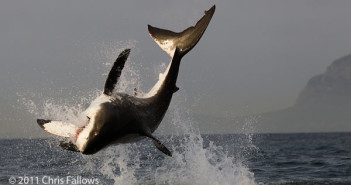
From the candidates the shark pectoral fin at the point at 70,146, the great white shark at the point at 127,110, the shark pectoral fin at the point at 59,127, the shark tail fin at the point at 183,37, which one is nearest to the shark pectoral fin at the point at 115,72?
the great white shark at the point at 127,110

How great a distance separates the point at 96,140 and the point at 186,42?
181 inches

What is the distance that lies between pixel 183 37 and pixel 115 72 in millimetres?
2971

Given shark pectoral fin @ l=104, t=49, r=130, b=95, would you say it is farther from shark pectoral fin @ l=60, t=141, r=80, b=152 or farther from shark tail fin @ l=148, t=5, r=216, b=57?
shark tail fin @ l=148, t=5, r=216, b=57

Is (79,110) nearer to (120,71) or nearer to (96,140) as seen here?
(120,71)

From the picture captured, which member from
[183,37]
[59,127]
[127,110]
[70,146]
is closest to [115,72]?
[127,110]

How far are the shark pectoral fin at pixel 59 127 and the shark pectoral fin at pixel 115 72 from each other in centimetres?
107

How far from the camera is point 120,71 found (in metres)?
10.2

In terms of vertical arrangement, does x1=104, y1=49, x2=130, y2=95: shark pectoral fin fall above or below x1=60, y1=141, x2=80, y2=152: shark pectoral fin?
above

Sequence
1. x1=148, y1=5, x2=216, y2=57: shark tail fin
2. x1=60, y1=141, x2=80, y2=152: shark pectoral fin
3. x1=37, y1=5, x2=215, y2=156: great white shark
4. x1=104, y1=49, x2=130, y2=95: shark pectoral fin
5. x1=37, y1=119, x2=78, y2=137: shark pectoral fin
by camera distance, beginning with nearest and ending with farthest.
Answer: x1=37, y1=5, x2=215, y2=156: great white shark < x1=60, y1=141, x2=80, y2=152: shark pectoral fin < x1=37, y1=119, x2=78, y2=137: shark pectoral fin < x1=104, y1=49, x2=130, y2=95: shark pectoral fin < x1=148, y1=5, x2=216, y2=57: shark tail fin

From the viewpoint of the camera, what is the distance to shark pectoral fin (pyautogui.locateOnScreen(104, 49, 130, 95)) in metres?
10.1

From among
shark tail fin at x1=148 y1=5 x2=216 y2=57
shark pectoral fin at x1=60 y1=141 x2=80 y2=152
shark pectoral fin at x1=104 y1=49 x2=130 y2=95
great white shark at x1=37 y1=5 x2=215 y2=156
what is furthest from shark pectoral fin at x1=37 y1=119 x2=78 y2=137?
shark tail fin at x1=148 y1=5 x2=216 y2=57

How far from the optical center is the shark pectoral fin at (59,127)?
31.5 ft

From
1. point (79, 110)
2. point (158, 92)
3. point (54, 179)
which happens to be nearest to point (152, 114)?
point (158, 92)

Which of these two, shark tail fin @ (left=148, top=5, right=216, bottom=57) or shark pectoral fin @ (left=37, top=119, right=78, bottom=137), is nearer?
shark pectoral fin @ (left=37, top=119, right=78, bottom=137)
